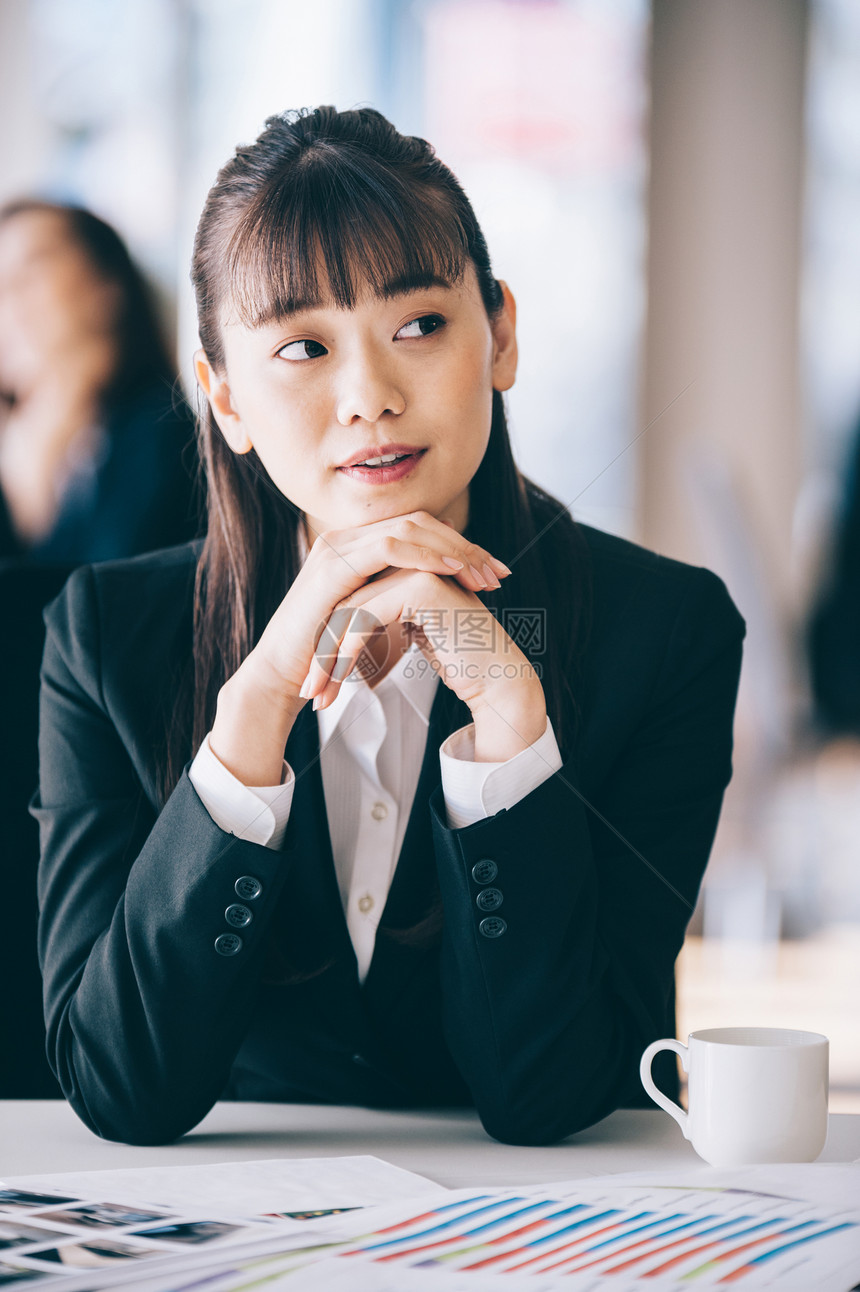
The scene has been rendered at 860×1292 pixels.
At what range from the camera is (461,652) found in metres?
0.80

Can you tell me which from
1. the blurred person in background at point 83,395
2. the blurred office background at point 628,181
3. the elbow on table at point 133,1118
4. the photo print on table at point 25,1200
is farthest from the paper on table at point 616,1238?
the blurred office background at point 628,181

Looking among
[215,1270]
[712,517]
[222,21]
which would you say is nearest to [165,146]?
[222,21]

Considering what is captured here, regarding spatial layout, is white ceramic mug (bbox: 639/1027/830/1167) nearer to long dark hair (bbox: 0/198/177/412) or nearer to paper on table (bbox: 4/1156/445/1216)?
paper on table (bbox: 4/1156/445/1216)

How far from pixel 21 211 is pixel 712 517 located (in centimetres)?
143

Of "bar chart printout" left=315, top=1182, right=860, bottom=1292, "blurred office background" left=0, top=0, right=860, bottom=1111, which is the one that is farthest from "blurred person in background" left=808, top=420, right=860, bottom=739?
"bar chart printout" left=315, top=1182, right=860, bottom=1292

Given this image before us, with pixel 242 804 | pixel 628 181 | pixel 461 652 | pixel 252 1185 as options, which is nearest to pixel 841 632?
pixel 628 181

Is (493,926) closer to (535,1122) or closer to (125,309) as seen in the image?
(535,1122)

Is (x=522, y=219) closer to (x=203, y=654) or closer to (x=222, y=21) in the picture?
(x=222, y=21)

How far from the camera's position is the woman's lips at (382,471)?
0.81m

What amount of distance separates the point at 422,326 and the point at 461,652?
21 cm

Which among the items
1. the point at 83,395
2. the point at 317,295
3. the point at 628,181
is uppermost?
the point at 628,181

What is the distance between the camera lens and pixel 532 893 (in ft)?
2.44

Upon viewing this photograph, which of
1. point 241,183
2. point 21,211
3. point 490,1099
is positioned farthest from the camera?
point 21,211

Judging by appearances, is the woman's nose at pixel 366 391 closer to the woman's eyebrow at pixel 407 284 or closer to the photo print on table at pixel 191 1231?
the woman's eyebrow at pixel 407 284
